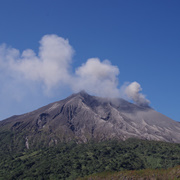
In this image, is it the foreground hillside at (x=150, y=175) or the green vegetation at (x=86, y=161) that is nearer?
the foreground hillside at (x=150, y=175)

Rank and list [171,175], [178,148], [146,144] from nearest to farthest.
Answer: [171,175]
[178,148]
[146,144]

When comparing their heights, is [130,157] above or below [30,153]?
below

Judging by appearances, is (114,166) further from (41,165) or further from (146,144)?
(146,144)

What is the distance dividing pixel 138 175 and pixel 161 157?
11121 cm

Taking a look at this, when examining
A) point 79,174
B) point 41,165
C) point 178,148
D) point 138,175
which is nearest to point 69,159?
point 41,165

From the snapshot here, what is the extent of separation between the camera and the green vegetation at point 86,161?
133 metres

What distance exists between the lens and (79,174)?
12644 centimetres

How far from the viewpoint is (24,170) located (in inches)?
5719

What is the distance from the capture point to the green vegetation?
13312cm

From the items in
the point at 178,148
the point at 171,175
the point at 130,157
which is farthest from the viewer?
the point at 178,148

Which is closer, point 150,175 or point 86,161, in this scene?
point 150,175

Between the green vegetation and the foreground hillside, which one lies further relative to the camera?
the green vegetation

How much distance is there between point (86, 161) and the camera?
485ft

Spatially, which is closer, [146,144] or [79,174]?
[79,174]
